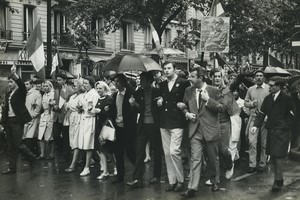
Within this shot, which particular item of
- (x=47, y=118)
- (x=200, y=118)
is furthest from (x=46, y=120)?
(x=200, y=118)

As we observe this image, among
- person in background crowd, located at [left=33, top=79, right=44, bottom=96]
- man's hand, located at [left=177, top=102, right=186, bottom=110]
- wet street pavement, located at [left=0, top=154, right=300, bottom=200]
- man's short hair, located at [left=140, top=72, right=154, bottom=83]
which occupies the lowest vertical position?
wet street pavement, located at [left=0, top=154, right=300, bottom=200]

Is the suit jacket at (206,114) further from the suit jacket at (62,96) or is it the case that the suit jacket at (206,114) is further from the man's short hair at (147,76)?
the suit jacket at (62,96)

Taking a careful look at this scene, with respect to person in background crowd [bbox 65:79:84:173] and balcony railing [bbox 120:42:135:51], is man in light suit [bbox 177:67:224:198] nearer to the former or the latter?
person in background crowd [bbox 65:79:84:173]

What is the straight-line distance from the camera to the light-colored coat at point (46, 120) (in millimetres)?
12147

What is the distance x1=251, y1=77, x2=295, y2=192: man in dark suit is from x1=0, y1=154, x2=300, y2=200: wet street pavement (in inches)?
15.9

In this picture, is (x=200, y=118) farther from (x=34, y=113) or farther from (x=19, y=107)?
(x=34, y=113)

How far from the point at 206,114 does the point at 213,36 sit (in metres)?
4.49

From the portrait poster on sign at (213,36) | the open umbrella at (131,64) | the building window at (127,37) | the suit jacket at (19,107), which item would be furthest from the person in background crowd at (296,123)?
the building window at (127,37)

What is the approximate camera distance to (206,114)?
8234mm

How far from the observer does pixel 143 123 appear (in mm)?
8977

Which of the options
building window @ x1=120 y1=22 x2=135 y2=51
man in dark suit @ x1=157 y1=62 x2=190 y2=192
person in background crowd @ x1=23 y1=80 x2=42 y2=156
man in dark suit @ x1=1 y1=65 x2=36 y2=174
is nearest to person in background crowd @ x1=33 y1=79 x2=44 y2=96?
person in background crowd @ x1=23 y1=80 x2=42 y2=156

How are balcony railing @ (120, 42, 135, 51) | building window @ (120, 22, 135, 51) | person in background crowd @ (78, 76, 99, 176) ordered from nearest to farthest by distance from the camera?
person in background crowd @ (78, 76, 99, 176)
balcony railing @ (120, 42, 135, 51)
building window @ (120, 22, 135, 51)

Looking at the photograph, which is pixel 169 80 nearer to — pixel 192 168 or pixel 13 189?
pixel 192 168

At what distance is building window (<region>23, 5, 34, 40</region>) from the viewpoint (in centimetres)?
3256
